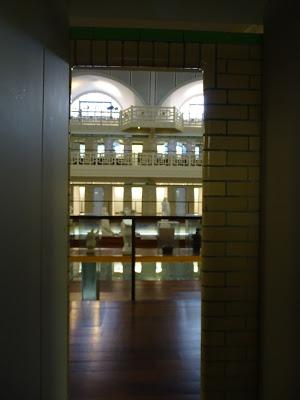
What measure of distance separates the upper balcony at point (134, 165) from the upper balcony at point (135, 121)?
127 centimetres

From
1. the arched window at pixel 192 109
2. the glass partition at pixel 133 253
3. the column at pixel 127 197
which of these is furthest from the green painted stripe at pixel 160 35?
the arched window at pixel 192 109

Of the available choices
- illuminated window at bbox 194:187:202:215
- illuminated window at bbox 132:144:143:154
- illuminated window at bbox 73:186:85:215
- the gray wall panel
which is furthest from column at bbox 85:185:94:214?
the gray wall panel

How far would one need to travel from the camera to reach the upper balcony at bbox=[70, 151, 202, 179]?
15.3 meters

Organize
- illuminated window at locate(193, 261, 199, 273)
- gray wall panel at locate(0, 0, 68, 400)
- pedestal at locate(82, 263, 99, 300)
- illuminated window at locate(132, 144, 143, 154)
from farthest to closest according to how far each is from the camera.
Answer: illuminated window at locate(132, 144, 143, 154)
illuminated window at locate(193, 261, 199, 273)
pedestal at locate(82, 263, 99, 300)
gray wall panel at locate(0, 0, 68, 400)

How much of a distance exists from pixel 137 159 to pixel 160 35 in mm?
14503

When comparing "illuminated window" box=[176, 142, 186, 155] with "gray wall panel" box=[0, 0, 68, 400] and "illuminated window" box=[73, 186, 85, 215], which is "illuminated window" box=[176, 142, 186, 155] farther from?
"gray wall panel" box=[0, 0, 68, 400]

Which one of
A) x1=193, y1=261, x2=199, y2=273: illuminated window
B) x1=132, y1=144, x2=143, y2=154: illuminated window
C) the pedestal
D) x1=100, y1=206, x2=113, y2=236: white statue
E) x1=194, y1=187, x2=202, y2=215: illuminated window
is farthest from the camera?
x1=132, y1=144, x2=143, y2=154: illuminated window

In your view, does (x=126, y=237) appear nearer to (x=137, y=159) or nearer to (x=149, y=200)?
(x=137, y=159)

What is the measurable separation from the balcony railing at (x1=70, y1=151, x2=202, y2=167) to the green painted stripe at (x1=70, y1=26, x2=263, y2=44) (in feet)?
45.7

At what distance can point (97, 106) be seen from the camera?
55.7 ft

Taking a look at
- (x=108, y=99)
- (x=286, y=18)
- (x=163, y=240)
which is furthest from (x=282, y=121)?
(x=108, y=99)

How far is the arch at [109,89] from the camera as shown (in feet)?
50.1

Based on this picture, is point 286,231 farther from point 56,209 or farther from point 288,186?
point 56,209

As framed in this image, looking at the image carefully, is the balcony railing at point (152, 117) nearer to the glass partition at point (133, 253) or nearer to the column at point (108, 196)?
→ the column at point (108, 196)
